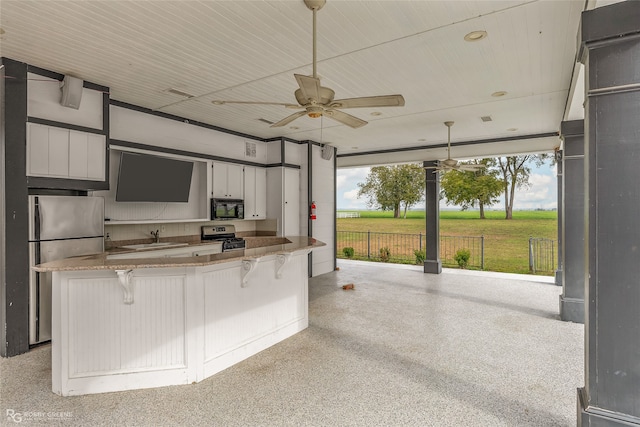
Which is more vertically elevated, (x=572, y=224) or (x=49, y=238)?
(x=572, y=224)

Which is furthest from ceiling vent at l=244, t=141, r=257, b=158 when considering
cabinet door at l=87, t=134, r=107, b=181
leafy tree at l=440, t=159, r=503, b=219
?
leafy tree at l=440, t=159, r=503, b=219

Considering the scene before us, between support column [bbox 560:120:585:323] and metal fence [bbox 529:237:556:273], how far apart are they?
4139 mm

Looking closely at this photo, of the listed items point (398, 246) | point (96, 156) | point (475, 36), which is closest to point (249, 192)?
point (96, 156)

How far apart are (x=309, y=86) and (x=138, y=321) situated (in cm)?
223

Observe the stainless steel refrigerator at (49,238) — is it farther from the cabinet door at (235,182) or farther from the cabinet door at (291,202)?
the cabinet door at (291,202)

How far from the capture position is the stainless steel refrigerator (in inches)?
136

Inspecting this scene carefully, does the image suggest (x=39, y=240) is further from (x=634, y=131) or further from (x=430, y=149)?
(x=430, y=149)

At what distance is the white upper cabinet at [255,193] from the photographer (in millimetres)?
6453

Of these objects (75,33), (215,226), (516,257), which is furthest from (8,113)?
(516,257)

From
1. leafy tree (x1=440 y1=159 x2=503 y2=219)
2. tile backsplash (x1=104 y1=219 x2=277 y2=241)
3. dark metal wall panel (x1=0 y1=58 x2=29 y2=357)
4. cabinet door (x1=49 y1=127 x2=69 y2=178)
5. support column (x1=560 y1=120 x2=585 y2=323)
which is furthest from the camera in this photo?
leafy tree (x1=440 y1=159 x2=503 y2=219)

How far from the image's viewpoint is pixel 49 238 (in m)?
3.55

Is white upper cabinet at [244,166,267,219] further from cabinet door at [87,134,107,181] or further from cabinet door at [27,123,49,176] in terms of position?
cabinet door at [27,123,49,176]

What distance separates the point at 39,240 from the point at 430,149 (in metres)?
7.09

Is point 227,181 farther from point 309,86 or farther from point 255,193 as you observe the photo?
point 309,86
